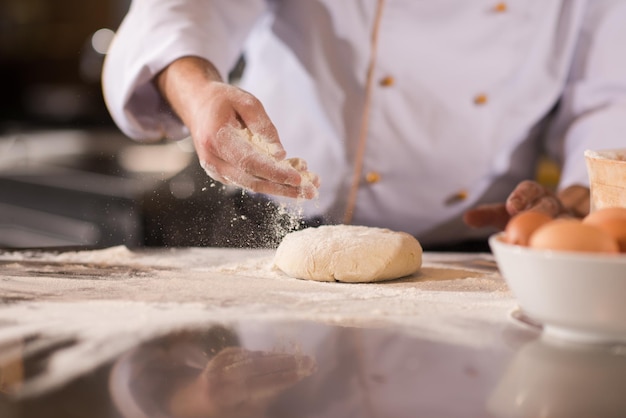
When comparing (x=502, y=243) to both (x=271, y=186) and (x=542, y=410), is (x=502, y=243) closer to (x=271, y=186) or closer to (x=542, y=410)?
(x=542, y=410)

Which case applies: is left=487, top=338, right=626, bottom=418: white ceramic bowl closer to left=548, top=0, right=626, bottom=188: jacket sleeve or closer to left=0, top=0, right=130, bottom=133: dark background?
left=548, top=0, right=626, bottom=188: jacket sleeve

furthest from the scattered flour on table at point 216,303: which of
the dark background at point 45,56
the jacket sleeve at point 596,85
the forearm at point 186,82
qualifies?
the dark background at point 45,56

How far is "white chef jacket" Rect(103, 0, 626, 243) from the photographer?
57.9 inches

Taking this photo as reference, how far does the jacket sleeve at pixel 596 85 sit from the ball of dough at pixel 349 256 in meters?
0.67

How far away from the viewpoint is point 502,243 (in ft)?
2.25

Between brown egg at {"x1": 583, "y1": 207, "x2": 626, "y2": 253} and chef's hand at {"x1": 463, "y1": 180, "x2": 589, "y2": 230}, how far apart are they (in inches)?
18.6

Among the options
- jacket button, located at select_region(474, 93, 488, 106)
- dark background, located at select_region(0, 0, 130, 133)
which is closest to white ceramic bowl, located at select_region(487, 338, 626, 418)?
jacket button, located at select_region(474, 93, 488, 106)

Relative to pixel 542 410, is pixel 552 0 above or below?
above

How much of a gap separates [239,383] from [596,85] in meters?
1.25

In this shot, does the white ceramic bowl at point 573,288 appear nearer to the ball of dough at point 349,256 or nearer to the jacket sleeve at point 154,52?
the ball of dough at point 349,256

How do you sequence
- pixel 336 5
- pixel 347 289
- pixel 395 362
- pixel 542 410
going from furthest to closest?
pixel 336 5 < pixel 347 289 < pixel 395 362 < pixel 542 410

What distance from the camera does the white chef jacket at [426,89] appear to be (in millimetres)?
1472

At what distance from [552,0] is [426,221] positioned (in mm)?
526

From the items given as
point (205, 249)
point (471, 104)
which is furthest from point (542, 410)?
point (471, 104)
